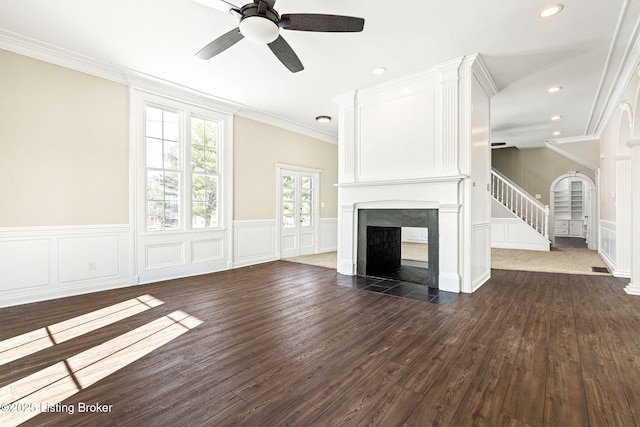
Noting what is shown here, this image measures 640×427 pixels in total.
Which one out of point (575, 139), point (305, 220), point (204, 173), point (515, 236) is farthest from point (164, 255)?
point (575, 139)

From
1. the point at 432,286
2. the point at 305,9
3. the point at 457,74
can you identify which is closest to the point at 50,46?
the point at 305,9

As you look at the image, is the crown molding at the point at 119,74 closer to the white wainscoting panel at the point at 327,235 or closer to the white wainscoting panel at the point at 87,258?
the white wainscoting panel at the point at 87,258

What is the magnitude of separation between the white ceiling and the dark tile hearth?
10.0ft

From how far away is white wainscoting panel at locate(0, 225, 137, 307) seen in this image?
3.52 meters

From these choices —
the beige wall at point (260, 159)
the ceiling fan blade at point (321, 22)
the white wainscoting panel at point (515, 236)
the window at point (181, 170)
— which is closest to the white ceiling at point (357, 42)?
the ceiling fan blade at point (321, 22)

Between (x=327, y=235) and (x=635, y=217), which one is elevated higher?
(x=635, y=217)

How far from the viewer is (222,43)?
2973mm

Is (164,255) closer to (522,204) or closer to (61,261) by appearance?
(61,261)

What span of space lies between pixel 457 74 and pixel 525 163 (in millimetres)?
7699

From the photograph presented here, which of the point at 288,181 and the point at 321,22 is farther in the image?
the point at 288,181

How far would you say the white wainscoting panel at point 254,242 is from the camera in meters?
5.93

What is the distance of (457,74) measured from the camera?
154 inches

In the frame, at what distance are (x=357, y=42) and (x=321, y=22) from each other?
3.72 ft

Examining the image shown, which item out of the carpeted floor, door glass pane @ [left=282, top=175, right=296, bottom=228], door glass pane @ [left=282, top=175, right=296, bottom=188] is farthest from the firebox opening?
door glass pane @ [left=282, top=175, right=296, bottom=188]
